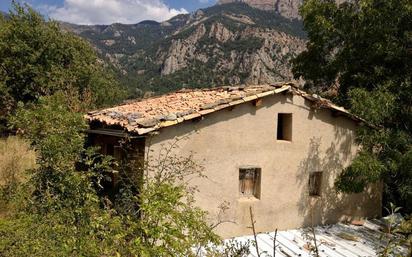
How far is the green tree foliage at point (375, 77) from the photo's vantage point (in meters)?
11.6

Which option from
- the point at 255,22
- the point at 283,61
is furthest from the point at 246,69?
the point at 255,22

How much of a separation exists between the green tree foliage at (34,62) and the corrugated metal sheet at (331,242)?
1674cm

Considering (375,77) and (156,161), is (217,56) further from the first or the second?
(156,161)

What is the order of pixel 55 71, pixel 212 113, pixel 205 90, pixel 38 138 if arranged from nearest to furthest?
pixel 38 138, pixel 212 113, pixel 205 90, pixel 55 71

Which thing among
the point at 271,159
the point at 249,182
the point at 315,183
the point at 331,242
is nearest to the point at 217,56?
the point at 315,183

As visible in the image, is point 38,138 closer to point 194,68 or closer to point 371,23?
point 371,23

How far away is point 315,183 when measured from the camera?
12984mm

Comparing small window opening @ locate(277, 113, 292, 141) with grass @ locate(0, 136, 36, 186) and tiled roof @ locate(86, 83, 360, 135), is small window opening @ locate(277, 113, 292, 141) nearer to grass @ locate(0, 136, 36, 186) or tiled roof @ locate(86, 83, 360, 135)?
tiled roof @ locate(86, 83, 360, 135)

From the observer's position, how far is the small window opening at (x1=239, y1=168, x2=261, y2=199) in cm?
1168

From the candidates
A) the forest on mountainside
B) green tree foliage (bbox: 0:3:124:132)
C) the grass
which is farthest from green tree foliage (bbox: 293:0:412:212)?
green tree foliage (bbox: 0:3:124:132)

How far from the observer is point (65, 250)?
4992 millimetres

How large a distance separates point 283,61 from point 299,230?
10983 cm

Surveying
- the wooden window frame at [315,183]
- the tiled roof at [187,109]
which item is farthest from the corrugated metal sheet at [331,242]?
the tiled roof at [187,109]

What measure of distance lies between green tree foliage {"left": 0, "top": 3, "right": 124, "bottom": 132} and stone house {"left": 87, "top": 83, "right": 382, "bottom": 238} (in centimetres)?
1483
